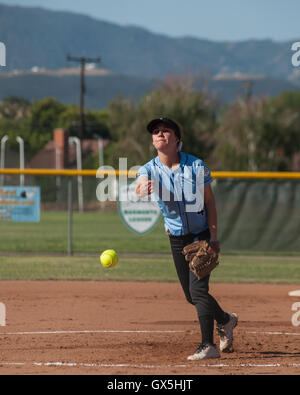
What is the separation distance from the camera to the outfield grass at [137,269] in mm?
11672

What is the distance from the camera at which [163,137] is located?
5582 millimetres

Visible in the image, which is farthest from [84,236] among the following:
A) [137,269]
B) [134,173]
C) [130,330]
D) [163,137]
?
[163,137]

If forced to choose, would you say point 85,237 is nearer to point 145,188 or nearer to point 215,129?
point 145,188

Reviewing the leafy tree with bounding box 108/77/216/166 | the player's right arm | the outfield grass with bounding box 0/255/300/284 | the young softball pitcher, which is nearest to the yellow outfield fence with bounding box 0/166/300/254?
the outfield grass with bounding box 0/255/300/284

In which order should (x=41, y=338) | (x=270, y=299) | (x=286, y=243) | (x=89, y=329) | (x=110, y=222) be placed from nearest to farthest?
(x=41, y=338) < (x=89, y=329) < (x=270, y=299) < (x=286, y=243) < (x=110, y=222)

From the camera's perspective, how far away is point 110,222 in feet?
59.9

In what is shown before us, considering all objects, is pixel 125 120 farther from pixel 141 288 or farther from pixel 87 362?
pixel 87 362

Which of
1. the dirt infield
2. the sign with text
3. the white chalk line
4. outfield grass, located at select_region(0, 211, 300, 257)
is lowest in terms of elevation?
the dirt infield

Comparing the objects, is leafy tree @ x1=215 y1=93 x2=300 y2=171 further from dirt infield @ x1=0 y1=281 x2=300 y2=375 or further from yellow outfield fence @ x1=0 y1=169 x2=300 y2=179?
dirt infield @ x1=0 y1=281 x2=300 y2=375

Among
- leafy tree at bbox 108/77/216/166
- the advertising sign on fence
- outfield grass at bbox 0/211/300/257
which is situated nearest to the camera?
the advertising sign on fence

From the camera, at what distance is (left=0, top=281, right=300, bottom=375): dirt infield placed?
559 cm

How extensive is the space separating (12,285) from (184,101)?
1717 inches

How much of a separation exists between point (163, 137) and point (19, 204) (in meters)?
9.46

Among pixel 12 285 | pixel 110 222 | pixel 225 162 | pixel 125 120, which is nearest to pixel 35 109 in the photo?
pixel 125 120
